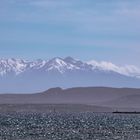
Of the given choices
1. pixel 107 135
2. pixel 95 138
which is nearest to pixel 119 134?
pixel 107 135

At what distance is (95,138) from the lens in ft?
260

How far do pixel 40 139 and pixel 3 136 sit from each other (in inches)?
237

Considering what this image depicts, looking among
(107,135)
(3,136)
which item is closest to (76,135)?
(107,135)

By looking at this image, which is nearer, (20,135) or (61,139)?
(61,139)

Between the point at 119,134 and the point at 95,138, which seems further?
the point at 119,134

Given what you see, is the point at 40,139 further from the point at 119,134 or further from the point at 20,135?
the point at 119,134

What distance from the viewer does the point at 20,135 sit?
84.1 metres

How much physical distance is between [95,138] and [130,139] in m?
4.05

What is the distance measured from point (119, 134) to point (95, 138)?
896 cm

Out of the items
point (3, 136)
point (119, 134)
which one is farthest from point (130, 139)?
point (3, 136)

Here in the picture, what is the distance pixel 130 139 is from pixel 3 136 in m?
15.0

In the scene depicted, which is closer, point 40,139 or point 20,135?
point 40,139

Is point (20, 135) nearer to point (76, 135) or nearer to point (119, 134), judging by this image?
point (76, 135)

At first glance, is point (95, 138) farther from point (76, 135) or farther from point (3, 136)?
point (3, 136)
